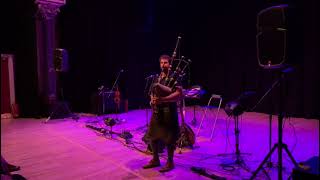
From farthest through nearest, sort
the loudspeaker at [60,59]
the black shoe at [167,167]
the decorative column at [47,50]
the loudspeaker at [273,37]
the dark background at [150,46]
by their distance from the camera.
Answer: the decorative column at [47,50], the dark background at [150,46], the loudspeaker at [60,59], the black shoe at [167,167], the loudspeaker at [273,37]

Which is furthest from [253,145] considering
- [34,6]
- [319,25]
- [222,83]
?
[34,6]

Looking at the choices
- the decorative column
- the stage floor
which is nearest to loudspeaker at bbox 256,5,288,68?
the stage floor

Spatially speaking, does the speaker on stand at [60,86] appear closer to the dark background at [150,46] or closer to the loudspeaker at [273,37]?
the dark background at [150,46]

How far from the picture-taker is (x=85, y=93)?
34.4 feet

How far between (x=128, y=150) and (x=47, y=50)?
5.44 m

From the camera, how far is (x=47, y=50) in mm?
9594

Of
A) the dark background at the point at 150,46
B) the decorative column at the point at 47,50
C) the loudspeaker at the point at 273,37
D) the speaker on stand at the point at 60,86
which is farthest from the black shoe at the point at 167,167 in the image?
the decorative column at the point at 47,50

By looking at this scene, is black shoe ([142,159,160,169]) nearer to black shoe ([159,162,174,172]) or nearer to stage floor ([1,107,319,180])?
stage floor ([1,107,319,180])

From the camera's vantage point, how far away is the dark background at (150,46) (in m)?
8.98

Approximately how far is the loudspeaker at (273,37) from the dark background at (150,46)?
5672 millimetres

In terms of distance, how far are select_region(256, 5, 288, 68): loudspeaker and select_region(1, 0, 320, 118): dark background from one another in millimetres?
5672

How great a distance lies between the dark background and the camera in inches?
353

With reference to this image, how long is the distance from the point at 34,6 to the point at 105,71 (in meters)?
2.94

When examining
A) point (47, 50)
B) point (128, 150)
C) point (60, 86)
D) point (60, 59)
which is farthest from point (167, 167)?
point (60, 86)
